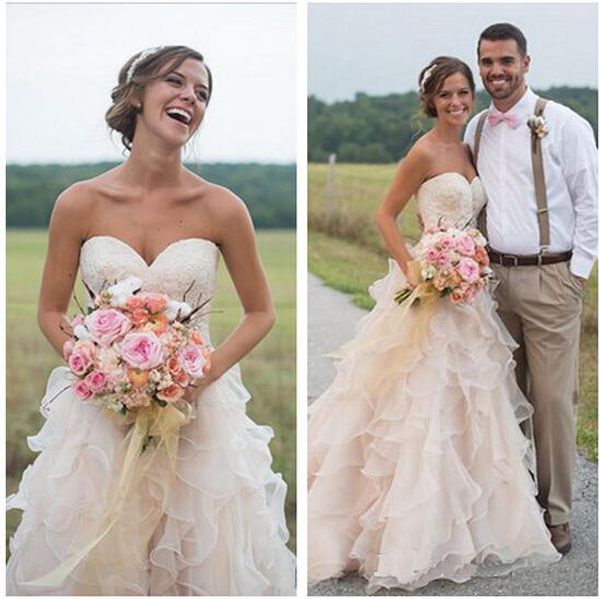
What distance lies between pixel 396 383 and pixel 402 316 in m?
0.23

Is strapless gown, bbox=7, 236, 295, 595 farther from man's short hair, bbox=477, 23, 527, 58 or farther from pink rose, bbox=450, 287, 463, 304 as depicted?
man's short hair, bbox=477, 23, 527, 58

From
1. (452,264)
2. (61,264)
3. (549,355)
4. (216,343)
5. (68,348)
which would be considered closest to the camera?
(68,348)

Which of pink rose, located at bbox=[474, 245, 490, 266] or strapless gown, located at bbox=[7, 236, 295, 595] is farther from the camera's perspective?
pink rose, located at bbox=[474, 245, 490, 266]

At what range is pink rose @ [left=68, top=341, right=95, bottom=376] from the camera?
2.94 m

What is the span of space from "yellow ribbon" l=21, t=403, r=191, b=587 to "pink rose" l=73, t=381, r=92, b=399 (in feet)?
0.58

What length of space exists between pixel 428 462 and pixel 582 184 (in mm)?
1112

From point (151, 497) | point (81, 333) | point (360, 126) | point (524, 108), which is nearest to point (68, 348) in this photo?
point (81, 333)

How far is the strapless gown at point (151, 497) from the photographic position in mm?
3102

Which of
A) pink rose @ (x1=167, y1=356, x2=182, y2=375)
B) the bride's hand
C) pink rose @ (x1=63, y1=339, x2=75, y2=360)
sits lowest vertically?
pink rose @ (x1=167, y1=356, x2=182, y2=375)

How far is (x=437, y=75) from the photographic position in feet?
11.4

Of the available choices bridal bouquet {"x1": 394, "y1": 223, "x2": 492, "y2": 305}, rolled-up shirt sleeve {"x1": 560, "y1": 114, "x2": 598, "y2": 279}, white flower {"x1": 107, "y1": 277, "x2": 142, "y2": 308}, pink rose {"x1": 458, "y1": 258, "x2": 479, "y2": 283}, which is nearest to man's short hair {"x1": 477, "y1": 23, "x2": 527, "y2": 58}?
rolled-up shirt sleeve {"x1": 560, "y1": 114, "x2": 598, "y2": 279}

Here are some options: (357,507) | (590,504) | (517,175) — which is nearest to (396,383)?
(357,507)

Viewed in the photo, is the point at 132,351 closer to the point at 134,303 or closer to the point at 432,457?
the point at 134,303

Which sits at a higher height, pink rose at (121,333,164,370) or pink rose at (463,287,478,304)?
pink rose at (463,287,478,304)
